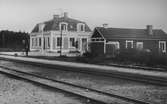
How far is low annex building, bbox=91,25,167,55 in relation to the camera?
38.4 meters

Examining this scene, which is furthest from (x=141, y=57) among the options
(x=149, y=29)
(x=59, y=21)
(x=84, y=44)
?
(x=59, y=21)

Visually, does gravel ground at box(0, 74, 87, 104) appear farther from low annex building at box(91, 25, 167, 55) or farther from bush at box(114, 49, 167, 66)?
low annex building at box(91, 25, 167, 55)

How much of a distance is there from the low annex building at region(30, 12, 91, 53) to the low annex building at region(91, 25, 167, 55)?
337 inches

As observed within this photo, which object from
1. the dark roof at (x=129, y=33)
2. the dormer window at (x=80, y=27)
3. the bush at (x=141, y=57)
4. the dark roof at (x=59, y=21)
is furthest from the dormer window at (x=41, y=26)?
the bush at (x=141, y=57)

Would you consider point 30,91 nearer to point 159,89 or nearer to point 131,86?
point 131,86

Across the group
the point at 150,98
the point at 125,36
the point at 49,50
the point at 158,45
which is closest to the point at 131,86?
the point at 150,98

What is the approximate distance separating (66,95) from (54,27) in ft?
138

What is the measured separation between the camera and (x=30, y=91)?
10078mm

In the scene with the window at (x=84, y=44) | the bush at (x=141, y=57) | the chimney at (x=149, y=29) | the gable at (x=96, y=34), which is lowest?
the bush at (x=141, y=57)

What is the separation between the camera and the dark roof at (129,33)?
39.7 m

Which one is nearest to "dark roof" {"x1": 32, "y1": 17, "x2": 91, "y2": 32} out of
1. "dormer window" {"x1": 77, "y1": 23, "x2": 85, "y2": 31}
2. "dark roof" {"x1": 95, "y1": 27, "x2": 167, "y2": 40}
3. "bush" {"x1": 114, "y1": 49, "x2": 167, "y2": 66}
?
"dormer window" {"x1": 77, "y1": 23, "x2": 85, "y2": 31}

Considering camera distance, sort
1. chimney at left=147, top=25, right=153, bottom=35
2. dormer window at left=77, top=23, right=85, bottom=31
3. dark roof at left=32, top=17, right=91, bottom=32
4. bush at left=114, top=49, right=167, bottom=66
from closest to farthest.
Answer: bush at left=114, top=49, right=167, bottom=66 < chimney at left=147, top=25, right=153, bottom=35 < dark roof at left=32, top=17, right=91, bottom=32 < dormer window at left=77, top=23, right=85, bottom=31

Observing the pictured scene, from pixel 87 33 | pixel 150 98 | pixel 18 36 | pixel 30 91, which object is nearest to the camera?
pixel 150 98

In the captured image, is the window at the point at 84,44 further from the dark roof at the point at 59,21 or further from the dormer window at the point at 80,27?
the dark roof at the point at 59,21
